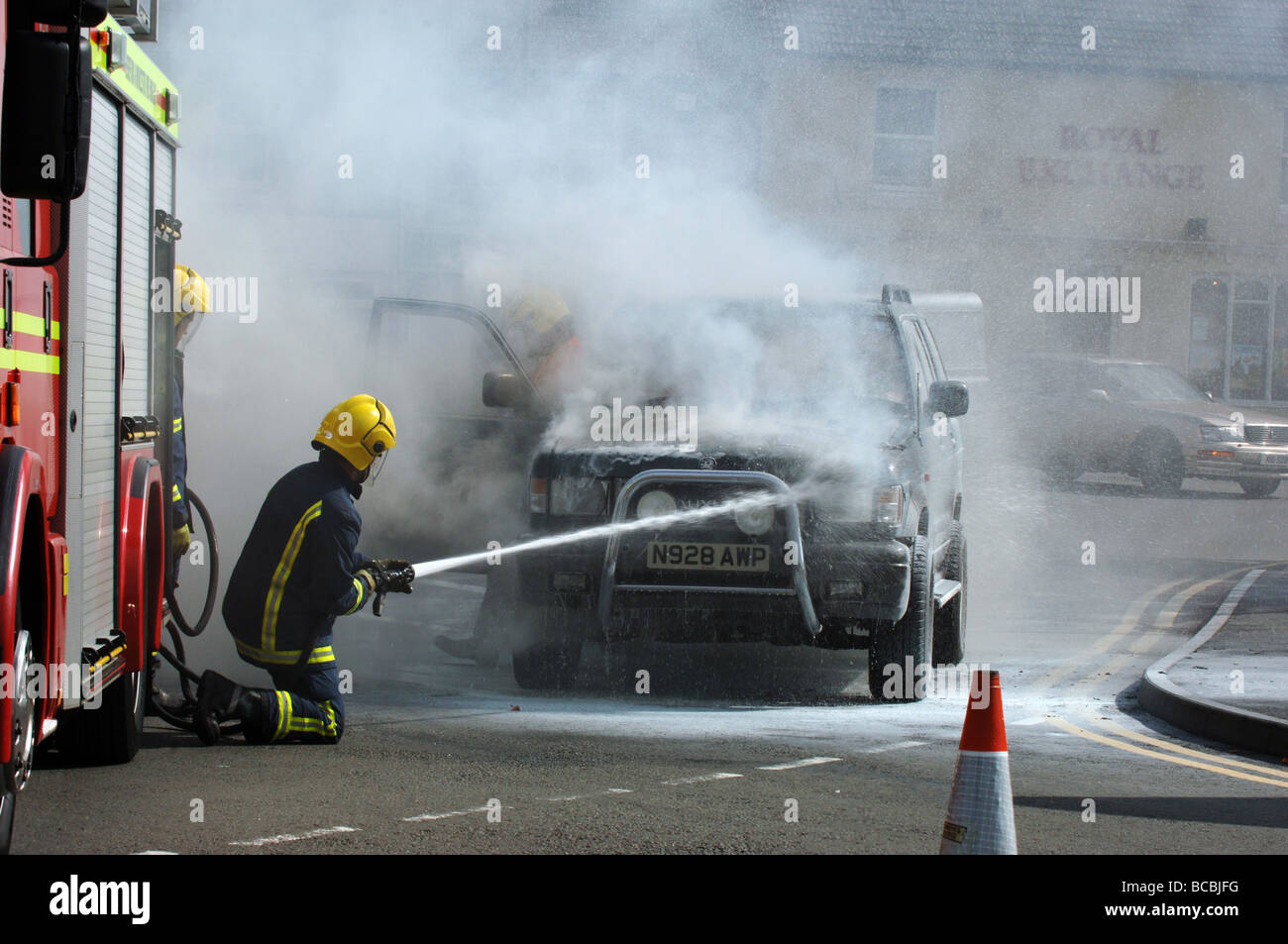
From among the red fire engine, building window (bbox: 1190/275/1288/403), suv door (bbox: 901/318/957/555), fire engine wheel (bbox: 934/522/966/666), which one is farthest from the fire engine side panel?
building window (bbox: 1190/275/1288/403)

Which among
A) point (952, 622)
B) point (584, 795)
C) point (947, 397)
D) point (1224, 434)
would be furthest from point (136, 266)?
point (1224, 434)

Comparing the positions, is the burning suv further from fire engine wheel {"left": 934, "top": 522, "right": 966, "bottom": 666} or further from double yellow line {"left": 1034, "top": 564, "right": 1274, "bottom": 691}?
double yellow line {"left": 1034, "top": 564, "right": 1274, "bottom": 691}

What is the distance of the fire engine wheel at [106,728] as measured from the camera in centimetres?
570

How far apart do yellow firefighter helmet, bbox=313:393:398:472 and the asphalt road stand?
1.16m

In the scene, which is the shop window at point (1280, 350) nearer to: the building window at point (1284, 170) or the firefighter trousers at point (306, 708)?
the building window at point (1284, 170)

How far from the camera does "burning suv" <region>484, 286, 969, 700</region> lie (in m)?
7.00

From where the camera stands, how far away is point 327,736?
6203 millimetres

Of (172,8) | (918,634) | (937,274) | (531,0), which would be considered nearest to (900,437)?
(918,634)

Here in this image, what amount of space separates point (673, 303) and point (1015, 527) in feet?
28.1

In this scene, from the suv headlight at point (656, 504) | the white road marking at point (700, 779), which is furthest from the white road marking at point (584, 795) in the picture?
the suv headlight at point (656, 504)

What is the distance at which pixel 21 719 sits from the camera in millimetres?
4070

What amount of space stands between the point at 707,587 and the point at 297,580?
186 centimetres

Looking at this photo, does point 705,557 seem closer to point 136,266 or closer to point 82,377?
point 136,266
